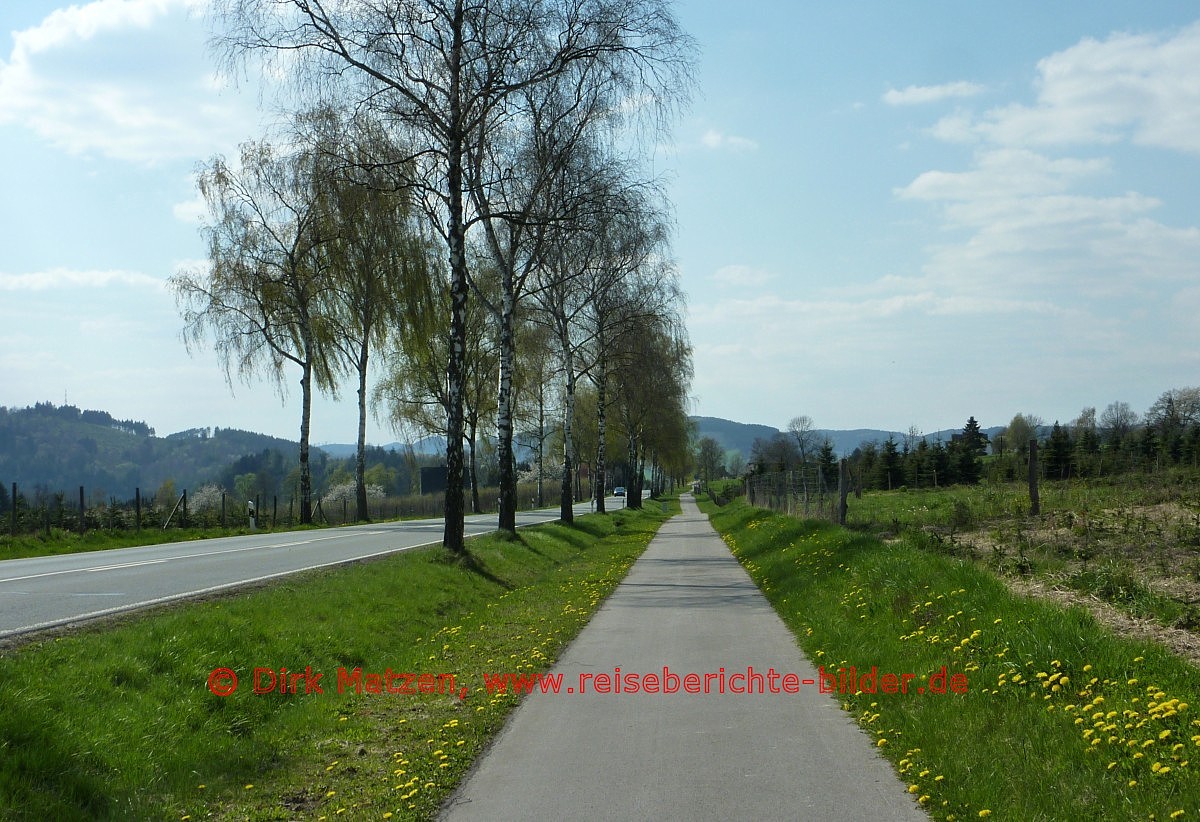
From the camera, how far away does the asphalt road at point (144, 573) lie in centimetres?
1115

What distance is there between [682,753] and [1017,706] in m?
2.36

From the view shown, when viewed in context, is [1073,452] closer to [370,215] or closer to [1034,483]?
[1034,483]

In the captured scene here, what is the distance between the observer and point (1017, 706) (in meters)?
6.68

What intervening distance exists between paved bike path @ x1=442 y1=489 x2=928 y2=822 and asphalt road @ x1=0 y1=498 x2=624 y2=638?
5605 mm

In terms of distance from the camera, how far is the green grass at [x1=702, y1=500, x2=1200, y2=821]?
512cm

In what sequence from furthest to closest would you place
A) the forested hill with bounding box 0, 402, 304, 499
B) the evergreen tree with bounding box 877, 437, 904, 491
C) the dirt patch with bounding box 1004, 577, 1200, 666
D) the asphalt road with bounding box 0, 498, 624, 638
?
the forested hill with bounding box 0, 402, 304, 499 < the evergreen tree with bounding box 877, 437, 904, 491 < the asphalt road with bounding box 0, 498, 624, 638 < the dirt patch with bounding box 1004, 577, 1200, 666

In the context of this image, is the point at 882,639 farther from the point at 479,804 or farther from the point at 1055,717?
the point at 479,804

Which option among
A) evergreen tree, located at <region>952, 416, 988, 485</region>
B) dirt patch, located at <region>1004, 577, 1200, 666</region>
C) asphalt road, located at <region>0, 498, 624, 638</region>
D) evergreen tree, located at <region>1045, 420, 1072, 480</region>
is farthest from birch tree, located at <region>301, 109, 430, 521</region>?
evergreen tree, located at <region>952, 416, 988, 485</region>

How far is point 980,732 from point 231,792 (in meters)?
4.92

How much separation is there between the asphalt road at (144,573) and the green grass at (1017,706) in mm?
8211

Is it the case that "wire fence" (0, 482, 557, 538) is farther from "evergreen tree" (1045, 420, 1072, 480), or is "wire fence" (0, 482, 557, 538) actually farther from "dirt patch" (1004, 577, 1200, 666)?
"evergreen tree" (1045, 420, 1072, 480)

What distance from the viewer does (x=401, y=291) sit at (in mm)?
24859

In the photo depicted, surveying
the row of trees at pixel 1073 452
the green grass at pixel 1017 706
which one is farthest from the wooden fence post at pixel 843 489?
the green grass at pixel 1017 706

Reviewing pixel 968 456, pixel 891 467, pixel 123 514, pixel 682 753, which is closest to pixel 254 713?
pixel 682 753
